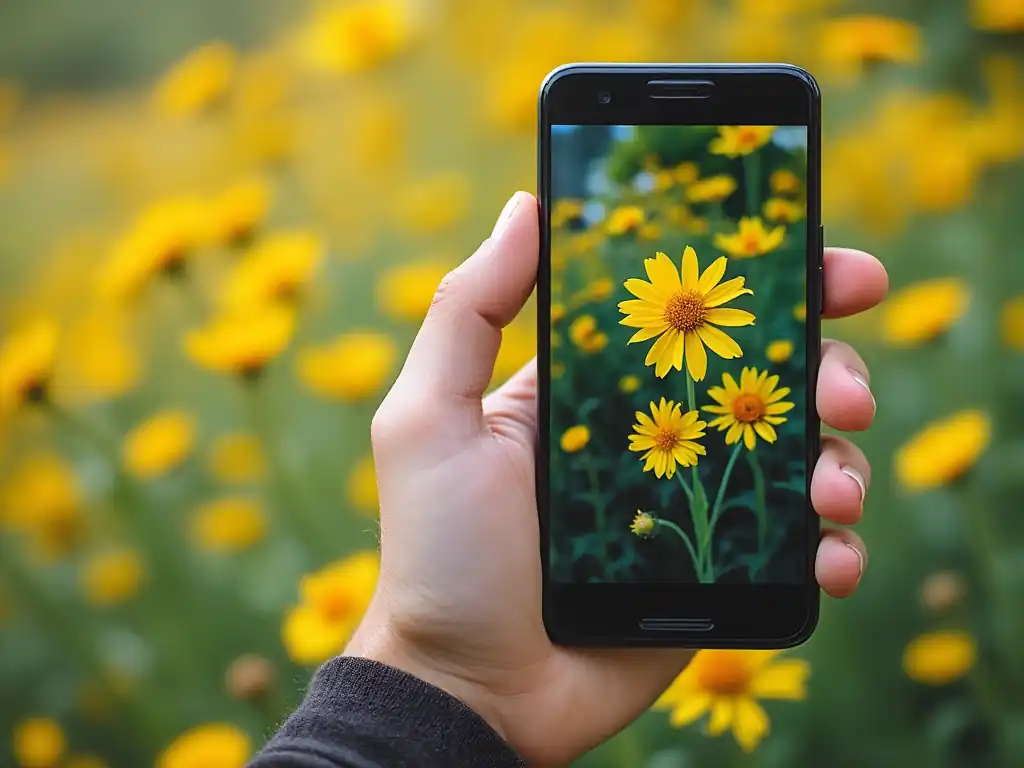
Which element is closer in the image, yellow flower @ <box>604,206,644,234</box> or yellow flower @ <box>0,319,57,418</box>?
yellow flower @ <box>604,206,644,234</box>

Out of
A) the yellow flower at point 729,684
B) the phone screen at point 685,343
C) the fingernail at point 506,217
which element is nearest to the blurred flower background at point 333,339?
the yellow flower at point 729,684

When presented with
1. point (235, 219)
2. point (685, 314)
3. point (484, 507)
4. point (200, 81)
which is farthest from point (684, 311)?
point (200, 81)

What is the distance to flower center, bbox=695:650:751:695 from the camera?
1.55 feet

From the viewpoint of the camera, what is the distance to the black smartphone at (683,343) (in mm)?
394

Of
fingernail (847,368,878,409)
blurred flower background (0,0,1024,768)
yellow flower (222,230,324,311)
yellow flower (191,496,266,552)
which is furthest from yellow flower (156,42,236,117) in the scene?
fingernail (847,368,878,409)

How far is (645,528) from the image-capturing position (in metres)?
0.40

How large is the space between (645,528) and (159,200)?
1.69 feet

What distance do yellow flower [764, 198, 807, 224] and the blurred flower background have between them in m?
0.18

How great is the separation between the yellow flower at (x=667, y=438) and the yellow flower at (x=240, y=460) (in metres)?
0.31

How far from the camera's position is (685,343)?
0.39 m

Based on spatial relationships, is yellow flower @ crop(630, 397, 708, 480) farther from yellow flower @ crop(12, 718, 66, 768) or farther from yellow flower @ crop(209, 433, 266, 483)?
yellow flower @ crop(12, 718, 66, 768)

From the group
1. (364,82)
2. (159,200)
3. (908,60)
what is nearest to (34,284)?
(159,200)

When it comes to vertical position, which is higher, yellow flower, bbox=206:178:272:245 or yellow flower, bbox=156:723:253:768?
yellow flower, bbox=206:178:272:245

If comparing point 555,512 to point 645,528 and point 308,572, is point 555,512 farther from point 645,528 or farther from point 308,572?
point 308,572
